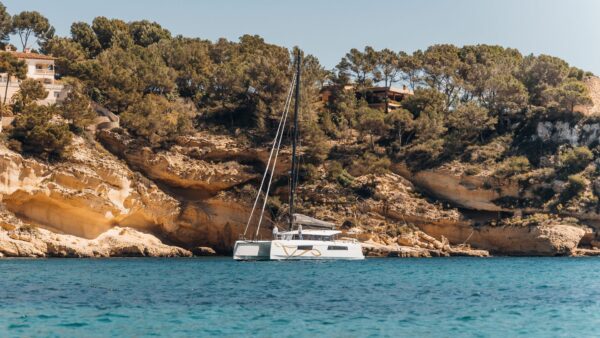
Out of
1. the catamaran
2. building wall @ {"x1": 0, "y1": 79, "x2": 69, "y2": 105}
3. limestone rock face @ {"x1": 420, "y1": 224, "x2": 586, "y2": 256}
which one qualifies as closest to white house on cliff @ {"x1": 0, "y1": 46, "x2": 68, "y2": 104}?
building wall @ {"x1": 0, "y1": 79, "x2": 69, "y2": 105}

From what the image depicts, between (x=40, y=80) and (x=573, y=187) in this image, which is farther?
(x=40, y=80)

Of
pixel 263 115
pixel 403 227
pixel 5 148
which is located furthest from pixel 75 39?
pixel 403 227

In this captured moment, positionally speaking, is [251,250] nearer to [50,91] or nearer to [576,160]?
[50,91]

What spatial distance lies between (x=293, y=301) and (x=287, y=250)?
77.6 ft

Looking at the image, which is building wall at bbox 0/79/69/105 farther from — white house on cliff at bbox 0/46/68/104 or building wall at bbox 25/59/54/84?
building wall at bbox 25/59/54/84

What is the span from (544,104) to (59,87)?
39.9 m

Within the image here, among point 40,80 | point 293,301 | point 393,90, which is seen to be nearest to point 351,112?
point 393,90

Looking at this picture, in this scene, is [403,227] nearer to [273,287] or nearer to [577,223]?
[577,223]

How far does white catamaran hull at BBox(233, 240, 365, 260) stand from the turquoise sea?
637cm

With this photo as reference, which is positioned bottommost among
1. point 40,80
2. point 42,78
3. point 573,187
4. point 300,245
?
point 300,245

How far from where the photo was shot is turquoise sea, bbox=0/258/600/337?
22.6 m

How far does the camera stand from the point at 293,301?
28766 millimetres

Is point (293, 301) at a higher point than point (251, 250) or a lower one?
lower

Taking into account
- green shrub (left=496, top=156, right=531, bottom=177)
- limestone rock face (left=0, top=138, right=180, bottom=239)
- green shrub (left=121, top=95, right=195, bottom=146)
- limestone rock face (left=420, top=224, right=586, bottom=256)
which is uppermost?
green shrub (left=121, top=95, right=195, bottom=146)
